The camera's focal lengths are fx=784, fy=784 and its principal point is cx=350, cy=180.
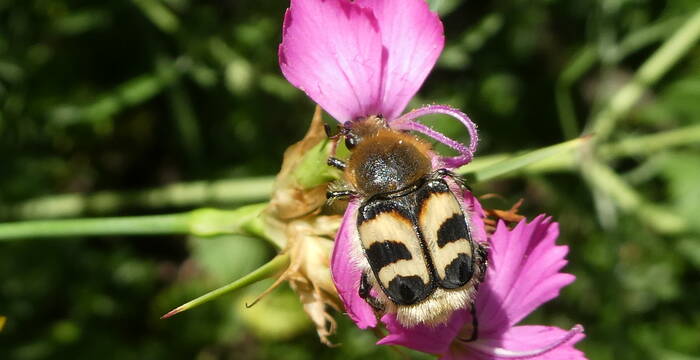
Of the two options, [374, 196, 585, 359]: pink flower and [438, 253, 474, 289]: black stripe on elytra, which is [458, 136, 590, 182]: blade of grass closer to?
[374, 196, 585, 359]: pink flower

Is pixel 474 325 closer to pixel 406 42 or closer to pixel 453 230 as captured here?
pixel 453 230

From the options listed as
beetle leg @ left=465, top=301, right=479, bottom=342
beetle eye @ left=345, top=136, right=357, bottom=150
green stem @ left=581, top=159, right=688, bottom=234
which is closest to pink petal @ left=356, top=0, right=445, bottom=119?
beetle eye @ left=345, top=136, right=357, bottom=150

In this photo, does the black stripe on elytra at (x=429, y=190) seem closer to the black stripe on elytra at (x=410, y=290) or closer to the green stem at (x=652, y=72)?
the black stripe on elytra at (x=410, y=290)

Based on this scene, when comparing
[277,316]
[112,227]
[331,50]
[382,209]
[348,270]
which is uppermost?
[331,50]

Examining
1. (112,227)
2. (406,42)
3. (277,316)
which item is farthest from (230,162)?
(406,42)

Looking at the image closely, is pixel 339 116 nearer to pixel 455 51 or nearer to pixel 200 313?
pixel 455 51

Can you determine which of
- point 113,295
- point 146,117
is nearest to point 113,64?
point 146,117
